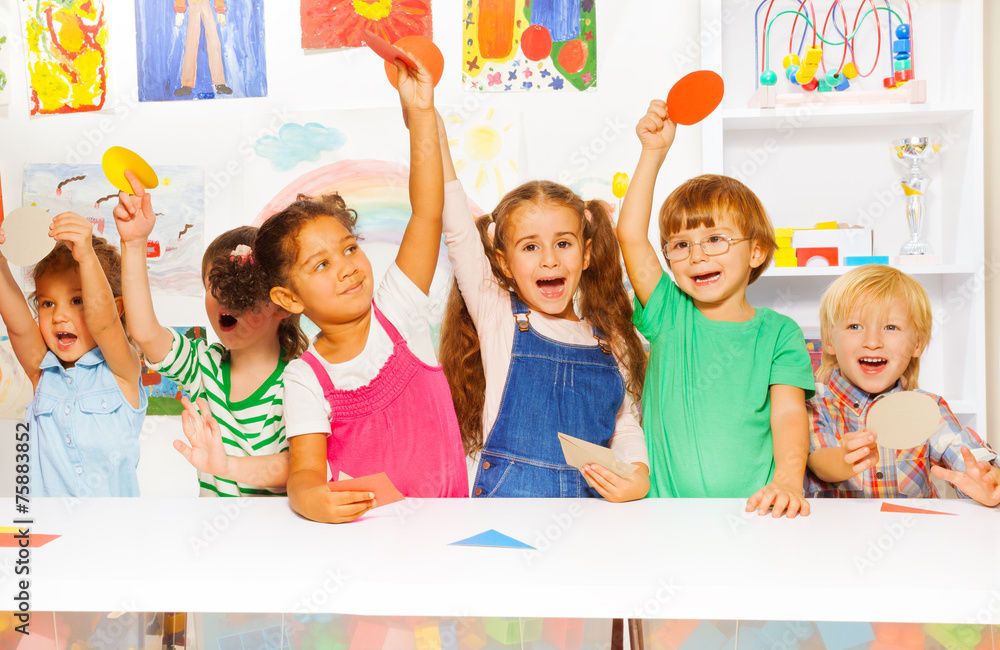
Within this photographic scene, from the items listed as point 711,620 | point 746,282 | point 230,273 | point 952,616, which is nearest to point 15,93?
point 230,273

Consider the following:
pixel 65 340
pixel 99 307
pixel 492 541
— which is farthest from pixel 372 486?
pixel 65 340

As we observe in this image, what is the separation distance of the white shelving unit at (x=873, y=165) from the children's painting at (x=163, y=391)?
4.56 feet

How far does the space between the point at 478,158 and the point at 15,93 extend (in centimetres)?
124

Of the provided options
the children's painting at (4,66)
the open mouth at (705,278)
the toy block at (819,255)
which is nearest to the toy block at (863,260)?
the toy block at (819,255)

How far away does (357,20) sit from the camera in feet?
5.78

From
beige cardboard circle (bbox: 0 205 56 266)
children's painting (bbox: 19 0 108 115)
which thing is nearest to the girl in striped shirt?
beige cardboard circle (bbox: 0 205 56 266)

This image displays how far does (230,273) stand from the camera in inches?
56.6

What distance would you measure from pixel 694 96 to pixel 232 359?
38.5 inches

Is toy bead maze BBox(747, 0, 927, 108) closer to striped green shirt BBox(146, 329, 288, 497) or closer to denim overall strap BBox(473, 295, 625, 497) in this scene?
denim overall strap BBox(473, 295, 625, 497)

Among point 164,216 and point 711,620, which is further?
point 164,216

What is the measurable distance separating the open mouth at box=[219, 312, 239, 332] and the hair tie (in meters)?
0.12

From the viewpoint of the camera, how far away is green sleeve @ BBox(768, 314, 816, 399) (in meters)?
1.13

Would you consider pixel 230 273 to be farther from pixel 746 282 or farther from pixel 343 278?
pixel 746 282

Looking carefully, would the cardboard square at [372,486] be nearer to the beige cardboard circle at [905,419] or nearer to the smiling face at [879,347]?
the beige cardboard circle at [905,419]
